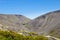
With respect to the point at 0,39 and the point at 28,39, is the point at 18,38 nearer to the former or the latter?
the point at 28,39

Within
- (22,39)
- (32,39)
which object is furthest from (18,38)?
(32,39)

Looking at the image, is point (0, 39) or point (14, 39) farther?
point (14, 39)

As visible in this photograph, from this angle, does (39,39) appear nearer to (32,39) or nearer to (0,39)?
(32,39)

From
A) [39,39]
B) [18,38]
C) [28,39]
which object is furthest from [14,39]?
[39,39]

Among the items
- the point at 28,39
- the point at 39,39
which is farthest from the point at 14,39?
the point at 39,39

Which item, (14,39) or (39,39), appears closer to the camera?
(14,39)

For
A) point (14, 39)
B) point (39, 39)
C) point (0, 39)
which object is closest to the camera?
point (0, 39)

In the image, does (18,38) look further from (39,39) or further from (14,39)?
(39,39)

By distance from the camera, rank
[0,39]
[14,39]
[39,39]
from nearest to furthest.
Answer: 1. [0,39]
2. [14,39]
3. [39,39]
